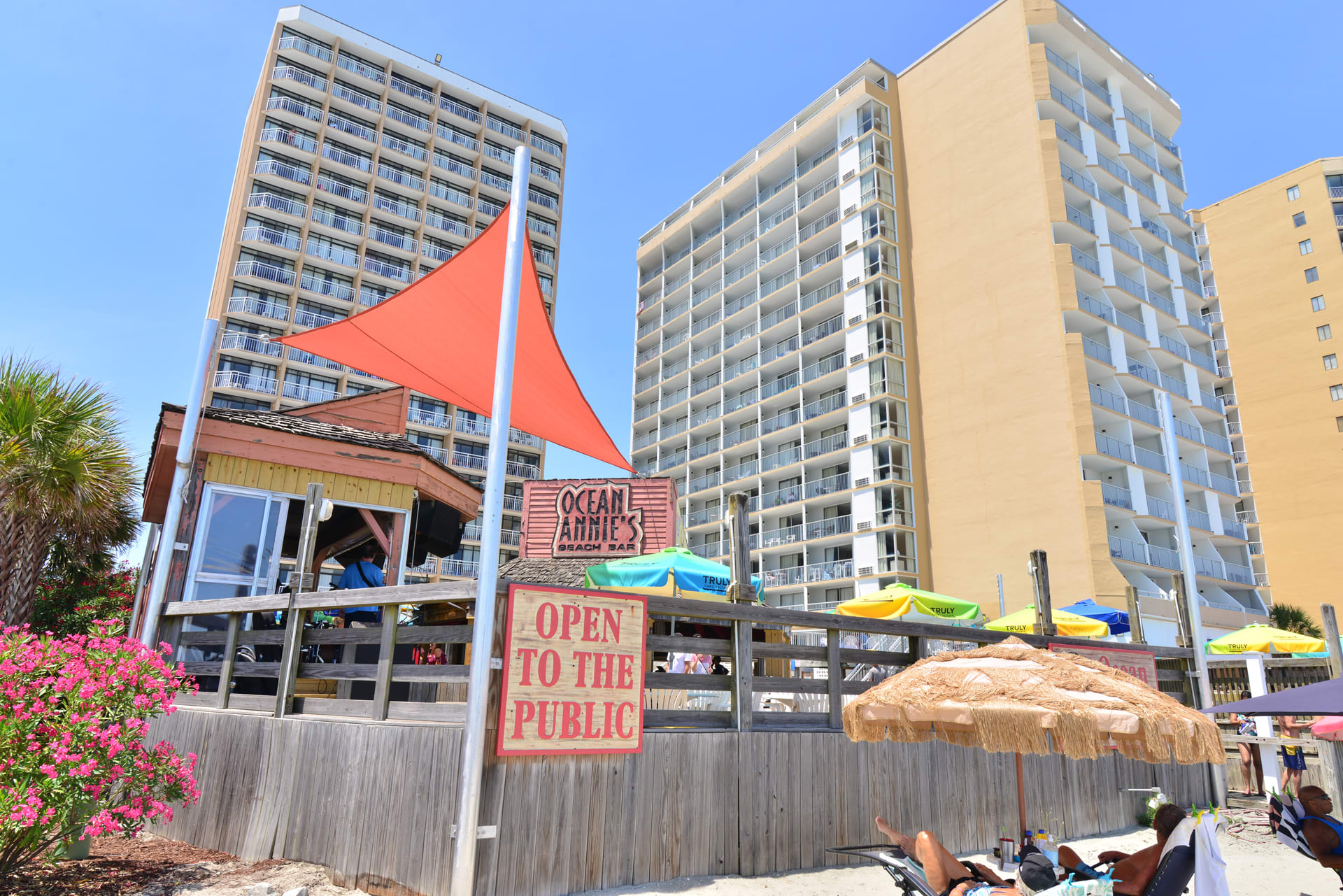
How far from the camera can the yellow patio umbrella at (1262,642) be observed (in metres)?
16.4

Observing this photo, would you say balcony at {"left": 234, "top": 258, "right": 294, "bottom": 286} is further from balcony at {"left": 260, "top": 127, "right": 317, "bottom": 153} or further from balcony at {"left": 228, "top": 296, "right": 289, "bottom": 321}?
balcony at {"left": 260, "top": 127, "right": 317, "bottom": 153}

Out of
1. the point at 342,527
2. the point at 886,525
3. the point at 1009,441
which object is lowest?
the point at 342,527

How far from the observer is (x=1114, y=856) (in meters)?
5.71

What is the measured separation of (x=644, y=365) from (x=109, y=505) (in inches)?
1899

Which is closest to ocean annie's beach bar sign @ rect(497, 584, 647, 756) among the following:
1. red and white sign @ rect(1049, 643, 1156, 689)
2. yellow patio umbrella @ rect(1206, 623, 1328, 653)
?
red and white sign @ rect(1049, 643, 1156, 689)

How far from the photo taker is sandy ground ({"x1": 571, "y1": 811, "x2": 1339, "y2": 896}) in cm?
594

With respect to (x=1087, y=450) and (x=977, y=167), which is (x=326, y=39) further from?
(x=1087, y=450)

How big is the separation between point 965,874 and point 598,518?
12400 millimetres

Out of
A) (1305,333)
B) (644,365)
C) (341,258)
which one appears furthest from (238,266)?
(1305,333)

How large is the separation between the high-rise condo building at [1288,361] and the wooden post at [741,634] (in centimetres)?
4968

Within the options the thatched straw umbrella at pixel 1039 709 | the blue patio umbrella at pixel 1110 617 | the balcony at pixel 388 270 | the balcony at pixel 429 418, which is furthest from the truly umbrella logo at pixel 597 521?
the balcony at pixel 388 270

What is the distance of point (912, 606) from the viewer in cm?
1316

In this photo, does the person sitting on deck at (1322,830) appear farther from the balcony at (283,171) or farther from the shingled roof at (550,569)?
the balcony at (283,171)

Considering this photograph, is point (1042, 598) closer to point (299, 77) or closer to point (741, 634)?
Result: point (741, 634)
